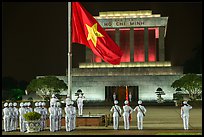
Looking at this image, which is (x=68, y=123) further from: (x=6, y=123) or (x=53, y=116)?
(x=6, y=123)

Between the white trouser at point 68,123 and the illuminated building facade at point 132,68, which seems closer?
the white trouser at point 68,123

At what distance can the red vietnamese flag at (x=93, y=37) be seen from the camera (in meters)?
18.3

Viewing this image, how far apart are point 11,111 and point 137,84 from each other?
28690 millimetres

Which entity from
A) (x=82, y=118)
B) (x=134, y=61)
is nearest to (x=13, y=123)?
(x=82, y=118)

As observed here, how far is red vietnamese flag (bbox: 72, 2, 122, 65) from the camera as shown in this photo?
60.1 feet

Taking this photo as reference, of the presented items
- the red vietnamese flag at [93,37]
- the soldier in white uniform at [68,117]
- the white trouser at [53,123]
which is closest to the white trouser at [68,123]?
the soldier in white uniform at [68,117]

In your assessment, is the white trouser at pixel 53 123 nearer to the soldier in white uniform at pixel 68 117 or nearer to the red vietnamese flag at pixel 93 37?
the soldier in white uniform at pixel 68 117

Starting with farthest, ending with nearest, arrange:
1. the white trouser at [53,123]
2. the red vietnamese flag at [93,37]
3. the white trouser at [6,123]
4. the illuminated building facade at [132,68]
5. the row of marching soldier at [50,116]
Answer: the illuminated building facade at [132,68] → the red vietnamese flag at [93,37] → the white trouser at [6,123] → the row of marching soldier at [50,116] → the white trouser at [53,123]

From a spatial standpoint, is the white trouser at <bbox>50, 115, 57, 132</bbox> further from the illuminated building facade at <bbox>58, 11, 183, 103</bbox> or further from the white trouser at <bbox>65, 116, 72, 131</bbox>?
the illuminated building facade at <bbox>58, 11, 183, 103</bbox>

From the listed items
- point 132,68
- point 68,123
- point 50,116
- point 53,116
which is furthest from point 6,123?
point 132,68

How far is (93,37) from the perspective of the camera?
18.4 meters

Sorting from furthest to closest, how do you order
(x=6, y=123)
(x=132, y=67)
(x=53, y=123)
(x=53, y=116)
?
(x=132, y=67)
(x=6, y=123)
(x=53, y=116)
(x=53, y=123)

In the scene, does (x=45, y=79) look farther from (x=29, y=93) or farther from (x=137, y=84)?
(x=137, y=84)

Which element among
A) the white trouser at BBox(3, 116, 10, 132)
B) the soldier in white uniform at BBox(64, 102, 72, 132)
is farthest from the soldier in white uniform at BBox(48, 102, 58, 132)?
the white trouser at BBox(3, 116, 10, 132)
